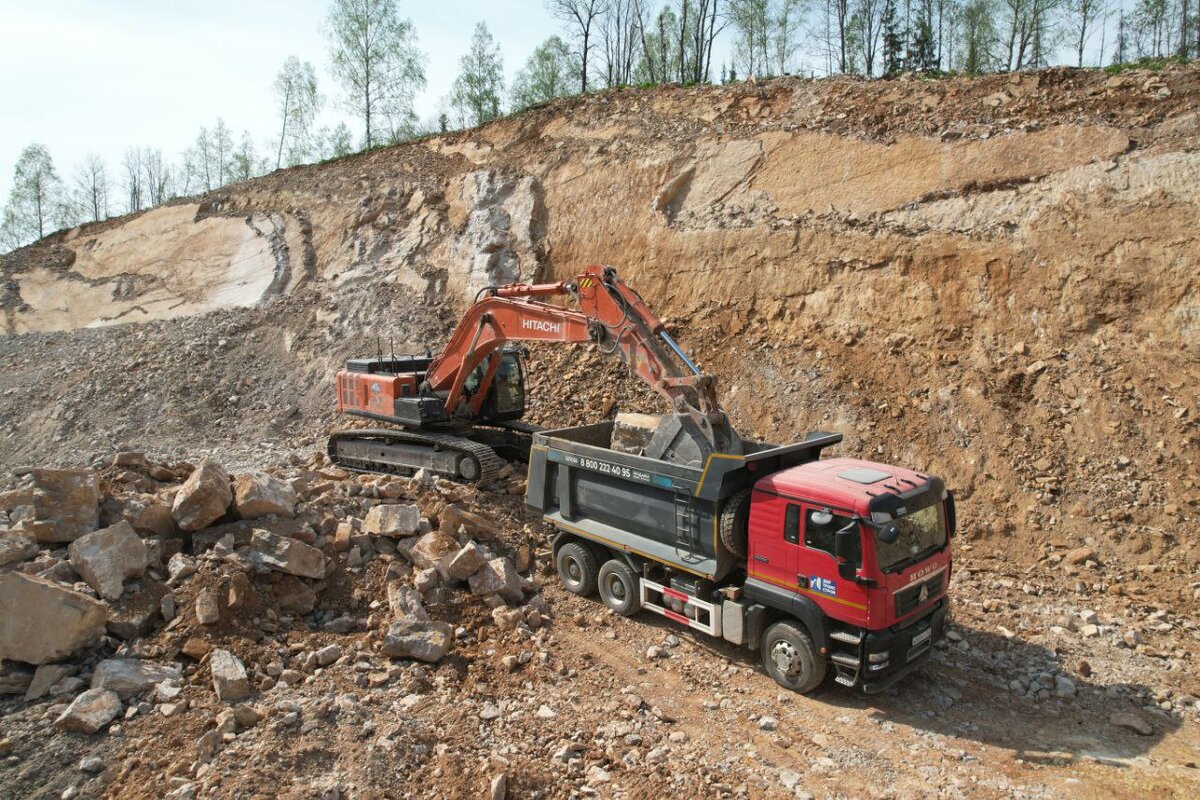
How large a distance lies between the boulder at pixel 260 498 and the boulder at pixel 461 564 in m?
1.79

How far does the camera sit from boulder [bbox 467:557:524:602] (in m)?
7.91

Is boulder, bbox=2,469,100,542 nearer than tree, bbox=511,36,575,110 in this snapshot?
Yes

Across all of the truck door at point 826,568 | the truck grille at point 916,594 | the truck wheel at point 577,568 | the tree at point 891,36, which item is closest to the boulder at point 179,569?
the truck wheel at point 577,568

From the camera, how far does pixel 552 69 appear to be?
36031mm

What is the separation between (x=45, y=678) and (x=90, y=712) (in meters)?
0.66

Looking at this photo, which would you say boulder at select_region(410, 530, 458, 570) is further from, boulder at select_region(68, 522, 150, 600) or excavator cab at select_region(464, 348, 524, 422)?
excavator cab at select_region(464, 348, 524, 422)

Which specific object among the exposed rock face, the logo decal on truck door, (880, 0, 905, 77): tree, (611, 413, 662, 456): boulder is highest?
(880, 0, 905, 77): tree

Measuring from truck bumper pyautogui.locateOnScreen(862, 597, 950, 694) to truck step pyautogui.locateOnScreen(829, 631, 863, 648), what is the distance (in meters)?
0.07

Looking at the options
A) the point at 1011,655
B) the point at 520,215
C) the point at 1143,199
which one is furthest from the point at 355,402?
the point at 1143,199

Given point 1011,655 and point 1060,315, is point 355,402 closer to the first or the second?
point 1011,655

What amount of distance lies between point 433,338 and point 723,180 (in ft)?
24.3

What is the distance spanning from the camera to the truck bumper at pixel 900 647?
6.12 metres

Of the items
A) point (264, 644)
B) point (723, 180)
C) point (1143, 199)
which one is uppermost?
point (723, 180)

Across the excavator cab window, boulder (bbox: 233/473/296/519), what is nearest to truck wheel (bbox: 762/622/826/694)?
boulder (bbox: 233/473/296/519)
